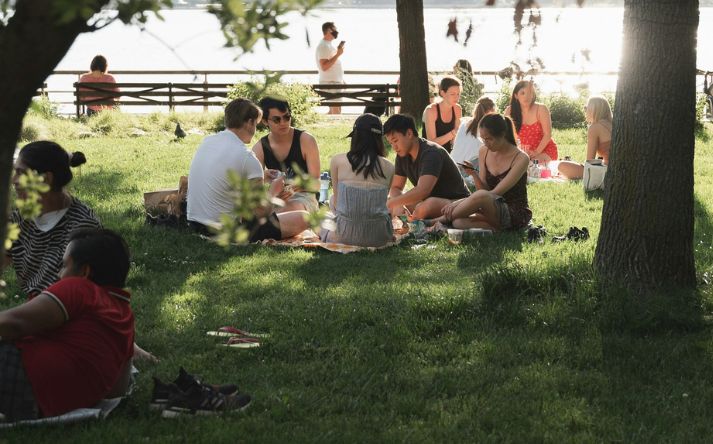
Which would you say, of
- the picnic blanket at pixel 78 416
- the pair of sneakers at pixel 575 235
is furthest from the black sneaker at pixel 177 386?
the pair of sneakers at pixel 575 235

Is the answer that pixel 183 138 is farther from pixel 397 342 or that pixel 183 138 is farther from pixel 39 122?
pixel 397 342

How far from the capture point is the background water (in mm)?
2826

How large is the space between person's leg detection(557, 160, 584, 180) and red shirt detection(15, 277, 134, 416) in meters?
7.90

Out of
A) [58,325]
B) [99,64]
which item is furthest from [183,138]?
[58,325]

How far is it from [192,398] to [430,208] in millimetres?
4719

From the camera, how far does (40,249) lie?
5.41 metres

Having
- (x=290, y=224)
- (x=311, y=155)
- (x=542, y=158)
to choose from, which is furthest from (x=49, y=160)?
(x=542, y=158)

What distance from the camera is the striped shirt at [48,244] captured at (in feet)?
17.4

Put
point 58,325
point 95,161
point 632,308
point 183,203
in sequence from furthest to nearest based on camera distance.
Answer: point 95,161, point 183,203, point 632,308, point 58,325

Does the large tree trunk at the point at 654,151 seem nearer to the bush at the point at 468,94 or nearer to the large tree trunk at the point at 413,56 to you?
the large tree trunk at the point at 413,56

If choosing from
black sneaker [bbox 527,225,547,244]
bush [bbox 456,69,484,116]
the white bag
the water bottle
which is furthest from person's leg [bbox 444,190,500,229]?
bush [bbox 456,69,484,116]

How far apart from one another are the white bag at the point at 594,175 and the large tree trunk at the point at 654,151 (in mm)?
4456

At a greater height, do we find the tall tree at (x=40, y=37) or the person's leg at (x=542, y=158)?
the tall tree at (x=40, y=37)

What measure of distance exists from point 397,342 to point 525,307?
0.88m
